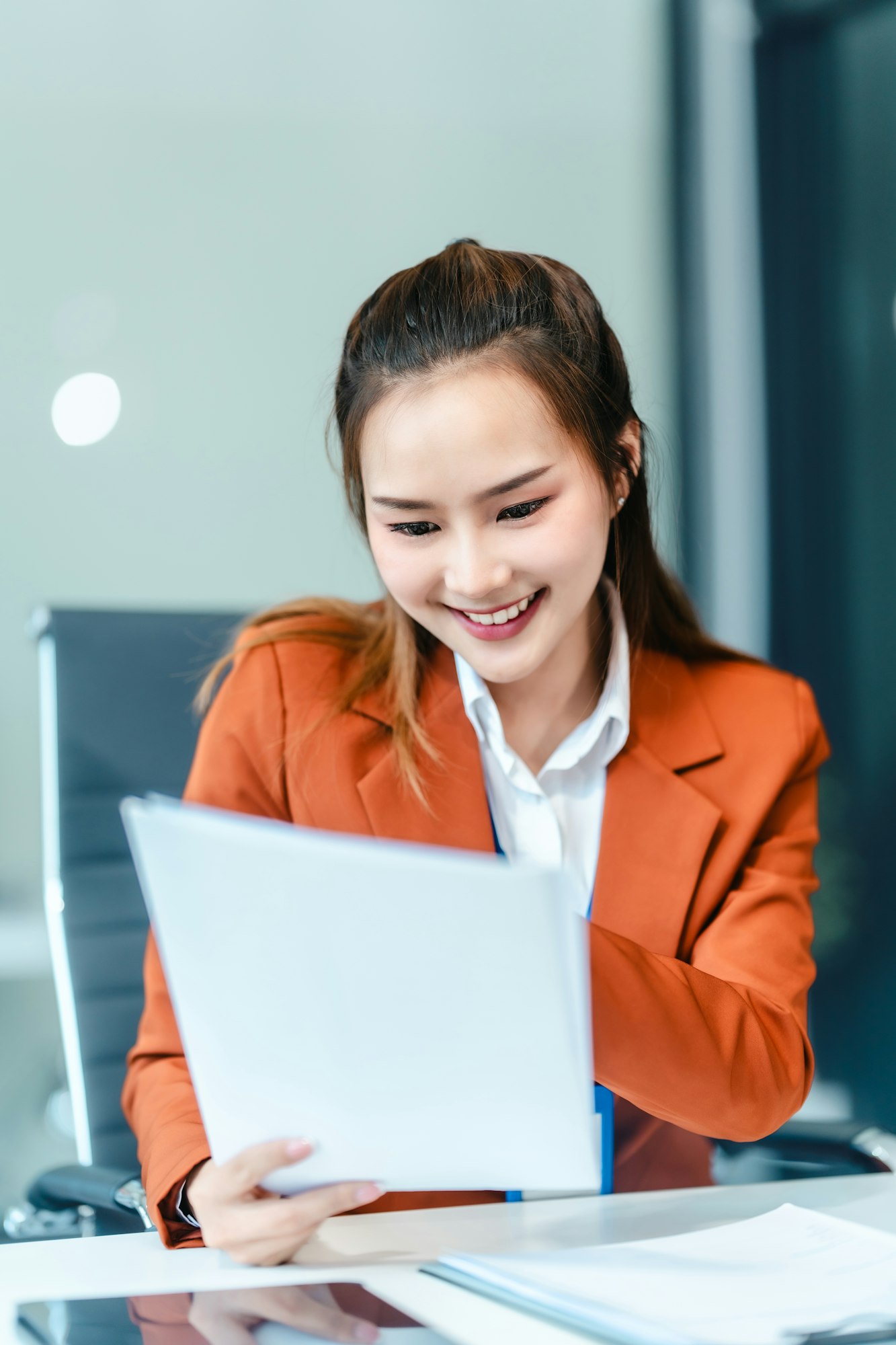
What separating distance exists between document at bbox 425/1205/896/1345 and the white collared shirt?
380 millimetres

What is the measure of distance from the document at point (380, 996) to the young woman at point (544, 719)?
16 centimetres

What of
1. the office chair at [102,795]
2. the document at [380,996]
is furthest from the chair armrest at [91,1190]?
the document at [380,996]

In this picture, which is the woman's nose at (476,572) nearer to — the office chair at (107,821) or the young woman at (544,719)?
the young woman at (544,719)

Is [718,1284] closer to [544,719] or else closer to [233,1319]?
[233,1319]

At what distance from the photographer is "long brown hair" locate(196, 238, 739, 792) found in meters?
1.01

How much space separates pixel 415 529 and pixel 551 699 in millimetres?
302

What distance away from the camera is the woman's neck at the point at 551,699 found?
120 cm

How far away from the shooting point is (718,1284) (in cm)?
68

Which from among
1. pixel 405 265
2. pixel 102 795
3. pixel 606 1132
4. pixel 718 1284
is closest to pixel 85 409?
pixel 405 265

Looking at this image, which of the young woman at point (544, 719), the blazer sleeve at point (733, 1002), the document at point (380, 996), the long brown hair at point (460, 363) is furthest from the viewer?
the long brown hair at point (460, 363)

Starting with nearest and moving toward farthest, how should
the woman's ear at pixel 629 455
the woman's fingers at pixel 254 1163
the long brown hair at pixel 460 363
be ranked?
the woman's fingers at pixel 254 1163
the long brown hair at pixel 460 363
the woman's ear at pixel 629 455

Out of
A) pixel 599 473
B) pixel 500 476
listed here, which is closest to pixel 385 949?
pixel 500 476

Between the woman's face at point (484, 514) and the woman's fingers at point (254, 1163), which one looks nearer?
the woman's fingers at point (254, 1163)

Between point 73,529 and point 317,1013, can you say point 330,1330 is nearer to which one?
point 317,1013
